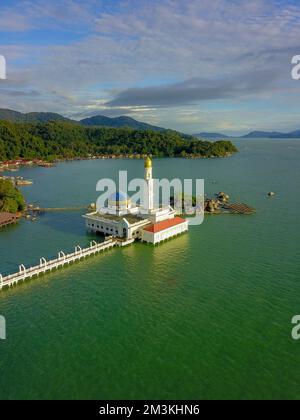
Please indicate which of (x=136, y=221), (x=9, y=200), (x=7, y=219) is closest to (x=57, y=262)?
(x=136, y=221)

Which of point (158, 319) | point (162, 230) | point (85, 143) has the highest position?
point (85, 143)

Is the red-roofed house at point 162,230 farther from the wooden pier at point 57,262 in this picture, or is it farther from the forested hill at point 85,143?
the forested hill at point 85,143

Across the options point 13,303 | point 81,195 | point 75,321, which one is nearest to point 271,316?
point 75,321

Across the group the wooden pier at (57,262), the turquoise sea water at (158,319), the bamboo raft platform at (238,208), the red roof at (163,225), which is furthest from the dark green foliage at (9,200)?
the bamboo raft platform at (238,208)

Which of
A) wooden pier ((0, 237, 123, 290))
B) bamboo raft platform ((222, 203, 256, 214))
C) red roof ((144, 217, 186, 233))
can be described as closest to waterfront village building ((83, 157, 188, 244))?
red roof ((144, 217, 186, 233))

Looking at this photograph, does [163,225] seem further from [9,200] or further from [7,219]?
[9,200]

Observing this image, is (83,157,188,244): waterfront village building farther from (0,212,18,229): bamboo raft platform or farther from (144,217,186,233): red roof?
(0,212,18,229): bamboo raft platform

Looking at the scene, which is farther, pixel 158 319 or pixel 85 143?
pixel 85 143
